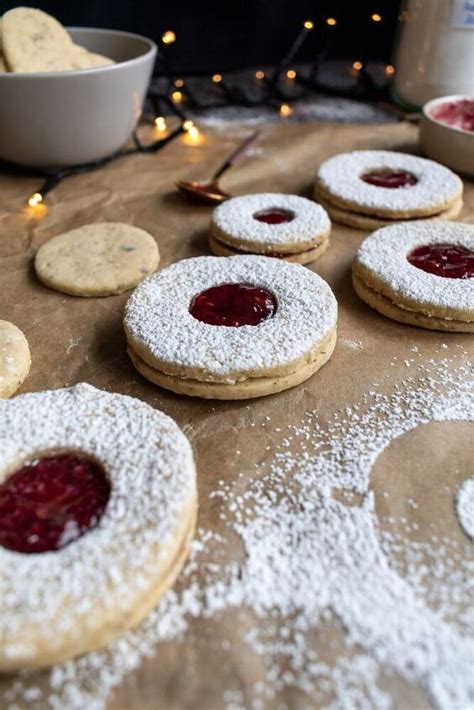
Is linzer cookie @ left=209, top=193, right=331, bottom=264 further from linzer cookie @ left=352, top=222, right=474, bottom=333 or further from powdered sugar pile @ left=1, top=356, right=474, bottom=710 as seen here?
powdered sugar pile @ left=1, top=356, right=474, bottom=710

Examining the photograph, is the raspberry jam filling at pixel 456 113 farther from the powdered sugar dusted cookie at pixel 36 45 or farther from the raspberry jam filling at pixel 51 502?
the raspberry jam filling at pixel 51 502

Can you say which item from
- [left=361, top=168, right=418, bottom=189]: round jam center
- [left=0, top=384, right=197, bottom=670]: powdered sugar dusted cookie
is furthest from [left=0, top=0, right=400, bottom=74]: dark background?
[left=0, top=384, right=197, bottom=670]: powdered sugar dusted cookie

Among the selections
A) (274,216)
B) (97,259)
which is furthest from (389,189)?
(97,259)

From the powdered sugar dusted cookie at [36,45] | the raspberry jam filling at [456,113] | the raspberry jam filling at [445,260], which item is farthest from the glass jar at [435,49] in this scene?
the powdered sugar dusted cookie at [36,45]

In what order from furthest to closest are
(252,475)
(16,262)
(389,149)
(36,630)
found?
(389,149) < (16,262) < (252,475) < (36,630)

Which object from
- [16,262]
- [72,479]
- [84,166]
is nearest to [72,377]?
[72,479]

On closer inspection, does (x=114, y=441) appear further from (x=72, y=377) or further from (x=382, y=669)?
(x=382, y=669)

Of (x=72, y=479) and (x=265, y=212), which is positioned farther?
(x=265, y=212)
